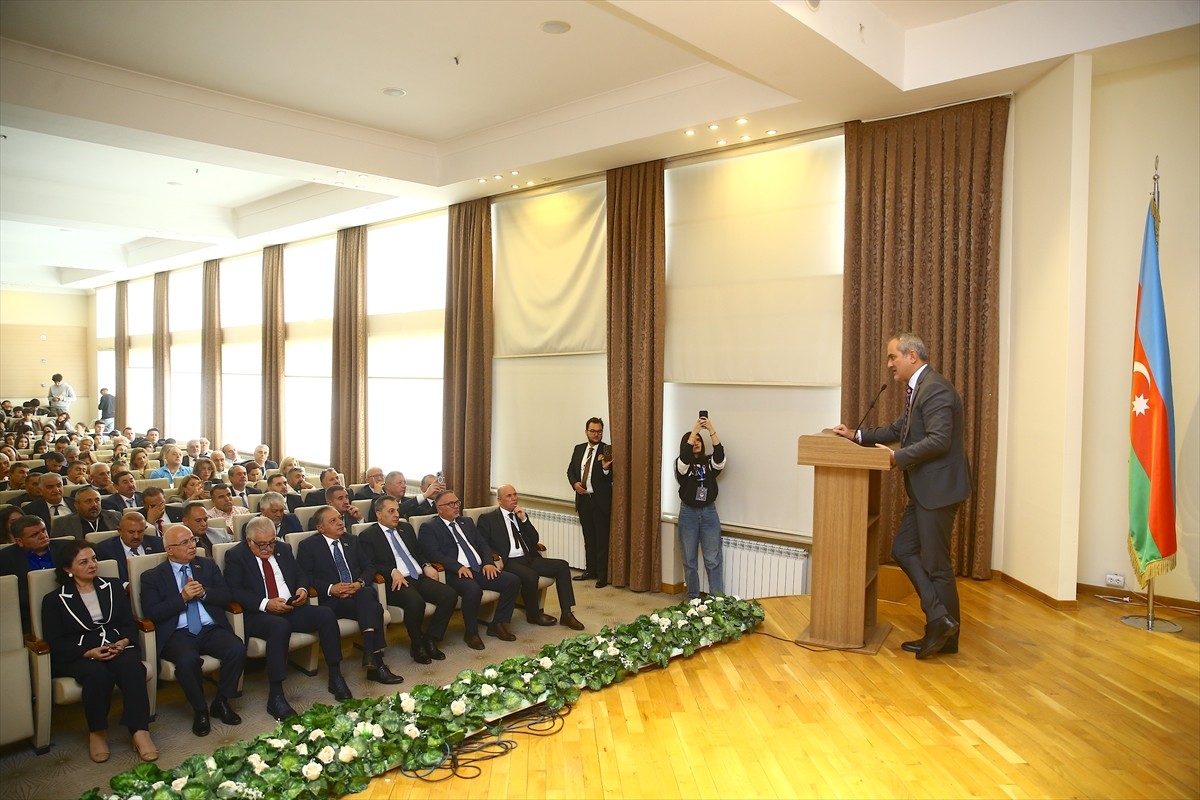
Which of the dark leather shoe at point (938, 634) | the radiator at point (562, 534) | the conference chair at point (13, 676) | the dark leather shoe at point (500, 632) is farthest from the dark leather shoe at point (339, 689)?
the radiator at point (562, 534)

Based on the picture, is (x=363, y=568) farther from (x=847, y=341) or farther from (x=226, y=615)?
(x=847, y=341)

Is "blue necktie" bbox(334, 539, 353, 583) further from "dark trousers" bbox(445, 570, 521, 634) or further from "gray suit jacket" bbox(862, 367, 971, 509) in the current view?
"gray suit jacket" bbox(862, 367, 971, 509)

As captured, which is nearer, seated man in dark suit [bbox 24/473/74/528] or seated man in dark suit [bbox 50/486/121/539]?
seated man in dark suit [bbox 50/486/121/539]

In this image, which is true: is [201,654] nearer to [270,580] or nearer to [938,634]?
[270,580]

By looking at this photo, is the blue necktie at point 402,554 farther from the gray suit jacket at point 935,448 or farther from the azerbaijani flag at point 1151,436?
the azerbaijani flag at point 1151,436

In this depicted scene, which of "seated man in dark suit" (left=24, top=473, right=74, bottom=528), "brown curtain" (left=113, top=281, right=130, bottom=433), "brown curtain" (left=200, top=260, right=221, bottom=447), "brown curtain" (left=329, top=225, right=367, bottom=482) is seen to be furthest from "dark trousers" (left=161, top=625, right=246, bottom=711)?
"brown curtain" (left=113, top=281, right=130, bottom=433)

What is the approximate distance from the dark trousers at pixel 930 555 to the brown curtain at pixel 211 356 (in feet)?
43.3

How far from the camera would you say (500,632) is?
600 cm

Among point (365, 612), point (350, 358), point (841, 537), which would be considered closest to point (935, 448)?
point (841, 537)

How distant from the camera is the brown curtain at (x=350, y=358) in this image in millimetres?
10914

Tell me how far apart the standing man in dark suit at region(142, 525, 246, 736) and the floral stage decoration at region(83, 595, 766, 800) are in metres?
0.76

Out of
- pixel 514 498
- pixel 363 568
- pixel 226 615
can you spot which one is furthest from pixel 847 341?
pixel 226 615

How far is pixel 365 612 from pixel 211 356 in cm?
1124

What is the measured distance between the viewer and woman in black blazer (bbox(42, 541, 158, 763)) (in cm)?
402
